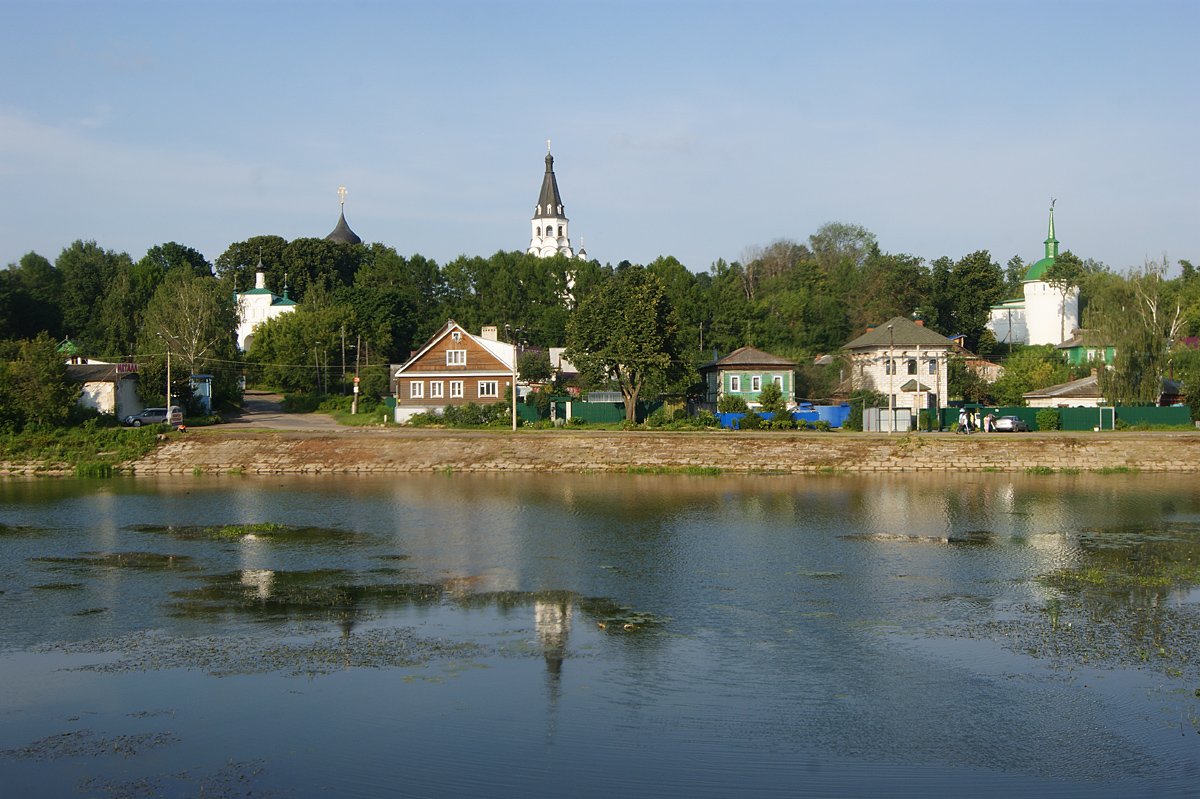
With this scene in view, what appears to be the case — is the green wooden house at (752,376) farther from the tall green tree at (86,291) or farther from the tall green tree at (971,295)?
the tall green tree at (86,291)

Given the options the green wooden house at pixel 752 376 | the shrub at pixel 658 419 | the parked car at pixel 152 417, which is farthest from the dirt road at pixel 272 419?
the green wooden house at pixel 752 376

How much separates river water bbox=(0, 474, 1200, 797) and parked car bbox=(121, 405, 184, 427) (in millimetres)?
27581

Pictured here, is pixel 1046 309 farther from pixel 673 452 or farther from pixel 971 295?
pixel 673 452

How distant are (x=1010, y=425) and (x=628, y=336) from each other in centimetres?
2248

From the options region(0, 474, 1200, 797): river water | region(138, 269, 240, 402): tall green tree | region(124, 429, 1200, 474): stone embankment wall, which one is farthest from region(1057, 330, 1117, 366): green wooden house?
region(138, 269, 240, 402): tall green tree

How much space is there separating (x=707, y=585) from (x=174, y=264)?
107m

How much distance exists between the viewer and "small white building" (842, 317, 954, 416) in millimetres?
68875

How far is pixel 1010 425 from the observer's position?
191 feet

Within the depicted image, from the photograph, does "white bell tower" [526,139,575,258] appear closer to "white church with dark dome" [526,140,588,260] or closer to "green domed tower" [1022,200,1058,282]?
"white church with dark dome" [526,140,588,260]

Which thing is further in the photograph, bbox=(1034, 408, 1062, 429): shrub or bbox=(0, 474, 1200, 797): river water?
bbox=(1034, 408, 1062, 429): shrub

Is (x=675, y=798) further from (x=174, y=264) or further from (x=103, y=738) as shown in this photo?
(x=174, y=264)

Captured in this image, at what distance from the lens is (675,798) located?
12383 millimetres

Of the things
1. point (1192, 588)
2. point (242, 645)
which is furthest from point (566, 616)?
point (1192, 588)

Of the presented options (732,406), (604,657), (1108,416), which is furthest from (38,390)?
(1108,416)
